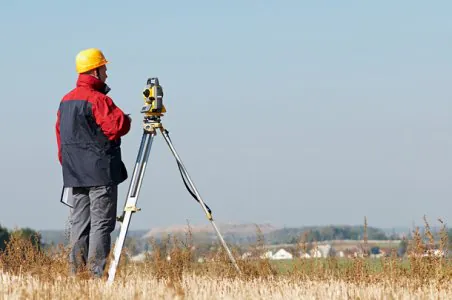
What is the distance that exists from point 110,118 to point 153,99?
20.0 inches

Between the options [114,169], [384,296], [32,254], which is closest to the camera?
[384,296]

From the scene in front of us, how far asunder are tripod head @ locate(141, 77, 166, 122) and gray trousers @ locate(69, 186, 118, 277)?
0.89 metres

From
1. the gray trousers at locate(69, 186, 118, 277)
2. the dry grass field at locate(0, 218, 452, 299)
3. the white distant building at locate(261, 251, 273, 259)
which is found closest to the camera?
the dry grass field at locate(0, 218, 452, 299)

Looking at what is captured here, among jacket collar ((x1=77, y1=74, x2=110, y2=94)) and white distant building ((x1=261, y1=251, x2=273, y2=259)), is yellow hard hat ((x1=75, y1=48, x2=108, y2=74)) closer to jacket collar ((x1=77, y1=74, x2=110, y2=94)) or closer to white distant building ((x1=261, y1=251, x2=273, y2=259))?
jacket collar ((x1=77, y1=74, x2=110, y2=94))

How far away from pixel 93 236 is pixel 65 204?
572mm

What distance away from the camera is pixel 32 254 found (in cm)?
1190

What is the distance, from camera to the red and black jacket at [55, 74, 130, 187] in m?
10.9

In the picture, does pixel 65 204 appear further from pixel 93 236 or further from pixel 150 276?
pixel 150 276

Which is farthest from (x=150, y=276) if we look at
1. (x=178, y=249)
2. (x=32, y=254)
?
(x=32, y=254)

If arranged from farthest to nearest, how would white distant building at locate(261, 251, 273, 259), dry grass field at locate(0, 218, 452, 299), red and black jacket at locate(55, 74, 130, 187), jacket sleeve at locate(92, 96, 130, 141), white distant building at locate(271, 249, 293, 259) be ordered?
white distant building at locate(271, 249, 293, 259), white distant building at locate(261, 251, 273, 259), red and black jacket at locate(55, 74, 130, 187), jacket sleeve at locate(92, 96, 130, 141), dry grass field at locate(0, 218, 452, 299)

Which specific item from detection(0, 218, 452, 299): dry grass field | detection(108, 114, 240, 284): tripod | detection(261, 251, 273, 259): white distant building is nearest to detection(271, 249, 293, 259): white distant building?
detection(261, 251, 273, 259): white distant building

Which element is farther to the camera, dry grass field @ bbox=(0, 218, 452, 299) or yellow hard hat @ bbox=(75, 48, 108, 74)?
yellow hard hat @ bbox=(75, 48, 108, 74)

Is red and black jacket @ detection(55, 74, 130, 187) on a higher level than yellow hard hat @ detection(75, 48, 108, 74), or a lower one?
lower

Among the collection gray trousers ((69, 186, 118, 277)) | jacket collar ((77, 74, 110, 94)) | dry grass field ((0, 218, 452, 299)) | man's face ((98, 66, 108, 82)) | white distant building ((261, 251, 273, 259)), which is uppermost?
man's face ((98, 66, 108, 82))
